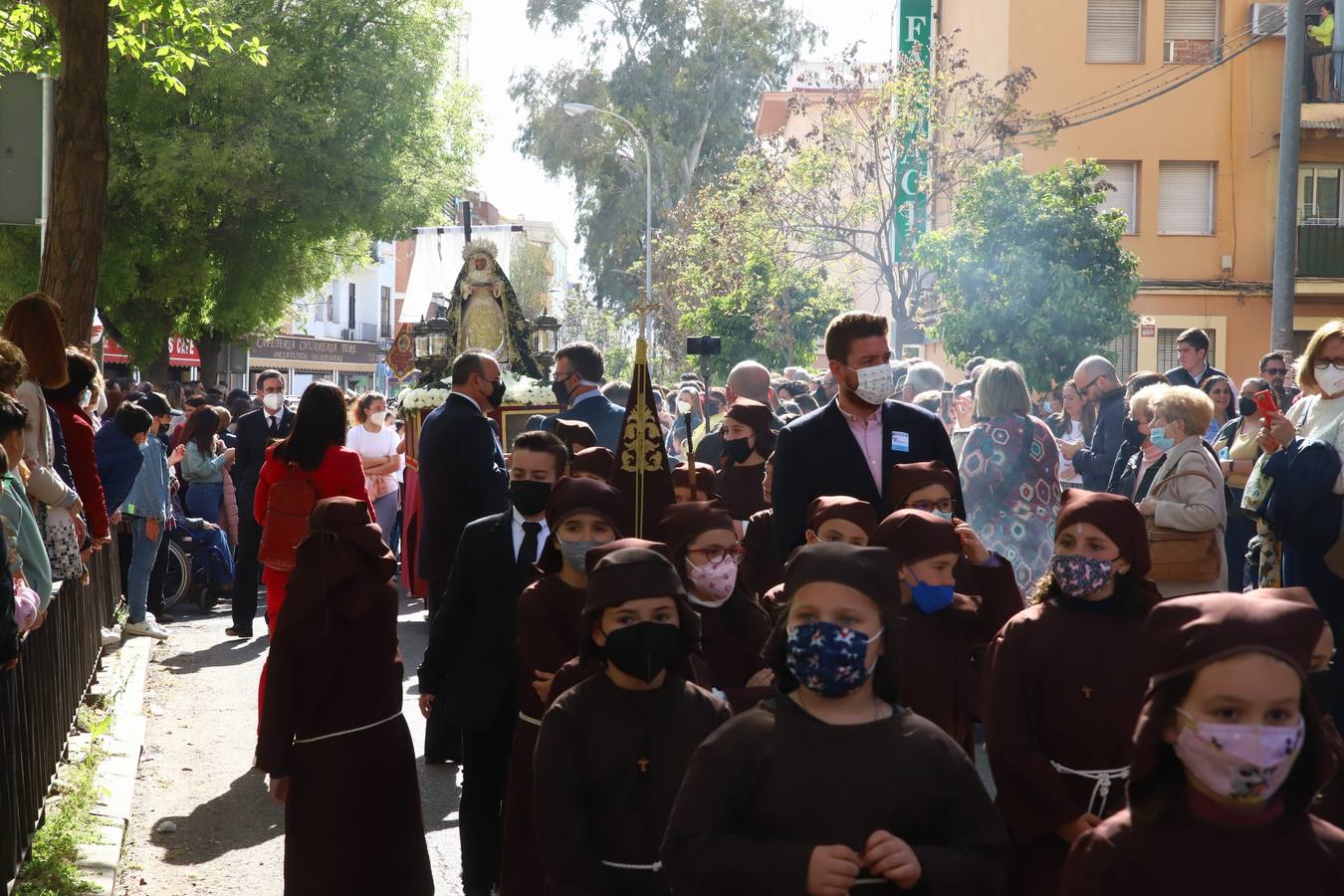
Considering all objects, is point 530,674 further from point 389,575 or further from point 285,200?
point 285,200

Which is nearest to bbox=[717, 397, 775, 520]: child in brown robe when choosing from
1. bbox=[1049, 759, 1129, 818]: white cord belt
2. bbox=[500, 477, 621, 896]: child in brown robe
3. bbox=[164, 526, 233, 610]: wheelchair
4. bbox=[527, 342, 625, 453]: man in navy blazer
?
bbox=[527, 342, 625, 453]: man in navy blazer

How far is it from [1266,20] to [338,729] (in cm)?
2988

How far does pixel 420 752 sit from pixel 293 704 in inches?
133

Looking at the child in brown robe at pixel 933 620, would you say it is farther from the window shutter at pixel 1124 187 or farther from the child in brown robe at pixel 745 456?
the window shutter at pixel 1124 187

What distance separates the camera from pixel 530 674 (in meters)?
5.64

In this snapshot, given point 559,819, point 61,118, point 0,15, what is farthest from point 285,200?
point 559,819

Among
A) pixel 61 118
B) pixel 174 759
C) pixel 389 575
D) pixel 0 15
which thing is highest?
pixel 0 15

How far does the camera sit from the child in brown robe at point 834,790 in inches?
130

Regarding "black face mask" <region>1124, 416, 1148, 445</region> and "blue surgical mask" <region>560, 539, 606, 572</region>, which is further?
"black face mask" <region>1124, 416, 1148, 445</region>

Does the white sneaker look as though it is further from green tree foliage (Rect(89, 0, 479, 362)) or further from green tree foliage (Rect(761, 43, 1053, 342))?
green tree foliage (Rect(89, 0, 479, 362))

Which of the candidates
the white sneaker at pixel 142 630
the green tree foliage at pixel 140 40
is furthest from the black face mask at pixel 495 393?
the white sneaker at pixel 142 630

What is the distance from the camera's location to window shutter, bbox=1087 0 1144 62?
108ft

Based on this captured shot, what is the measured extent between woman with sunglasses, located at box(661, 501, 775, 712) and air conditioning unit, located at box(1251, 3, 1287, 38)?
29519 millimetres

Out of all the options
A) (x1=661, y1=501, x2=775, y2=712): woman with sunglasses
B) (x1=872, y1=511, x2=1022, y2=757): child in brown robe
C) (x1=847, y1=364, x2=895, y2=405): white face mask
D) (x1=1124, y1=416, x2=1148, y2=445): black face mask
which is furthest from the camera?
(x1=1124, y1=416, x2=1148, y2=445): black face mask
